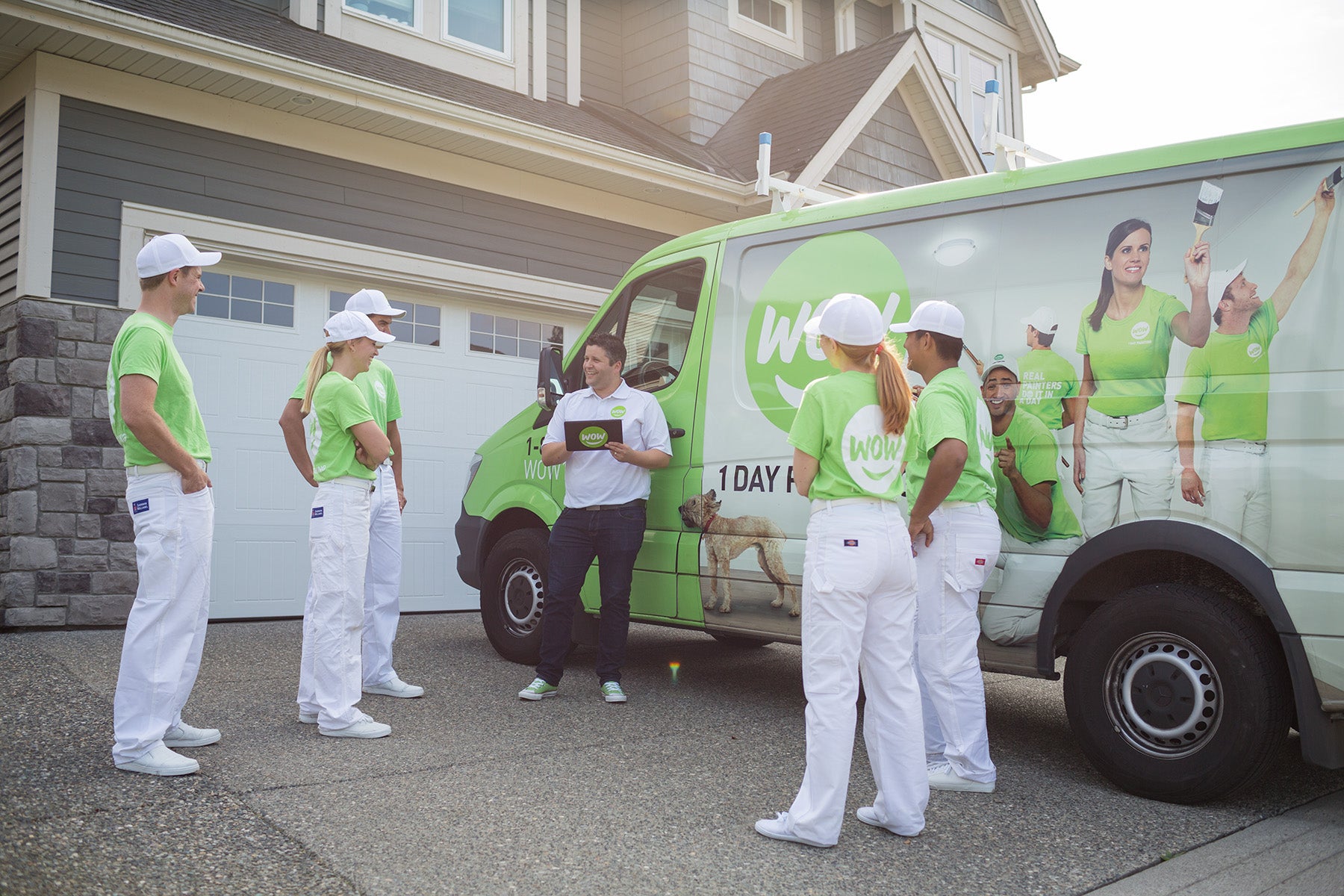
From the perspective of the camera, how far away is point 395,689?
5.73 m

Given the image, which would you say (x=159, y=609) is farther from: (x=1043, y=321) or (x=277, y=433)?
(x=277, y=433)

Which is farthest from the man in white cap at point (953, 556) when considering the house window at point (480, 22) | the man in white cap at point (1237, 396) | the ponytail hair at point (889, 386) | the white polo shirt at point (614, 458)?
the house window at point (480, 22)

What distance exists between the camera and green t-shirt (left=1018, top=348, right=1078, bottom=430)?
434cm

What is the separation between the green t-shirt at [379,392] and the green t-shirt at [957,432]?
284 centimetres

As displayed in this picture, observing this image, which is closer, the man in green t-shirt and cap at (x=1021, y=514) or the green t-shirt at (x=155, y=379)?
the green t-shirt at (x=155, y=379)

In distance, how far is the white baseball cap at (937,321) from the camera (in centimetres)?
427

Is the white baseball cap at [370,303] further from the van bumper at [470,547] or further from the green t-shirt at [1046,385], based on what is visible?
the green t-shirt at [1046,385]

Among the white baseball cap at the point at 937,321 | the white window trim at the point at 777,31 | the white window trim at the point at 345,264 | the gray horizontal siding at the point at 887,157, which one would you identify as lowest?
the white baseball cap at the point at 937,321

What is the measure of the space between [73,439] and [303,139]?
294 centimetres

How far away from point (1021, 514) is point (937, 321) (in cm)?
89

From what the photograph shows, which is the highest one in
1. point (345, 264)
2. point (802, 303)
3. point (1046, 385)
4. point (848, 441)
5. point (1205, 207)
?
point (345, 264)

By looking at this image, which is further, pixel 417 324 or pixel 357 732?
pixel 417 324

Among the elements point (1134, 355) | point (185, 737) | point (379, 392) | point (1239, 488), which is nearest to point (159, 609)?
point (185, 737)

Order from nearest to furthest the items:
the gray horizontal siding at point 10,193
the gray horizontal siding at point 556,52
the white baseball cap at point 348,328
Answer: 1. the white baseball cap at point 348,328
2. the gray horizontal siding at point 10,193
3. the gray horizontal siding at point 556,52
